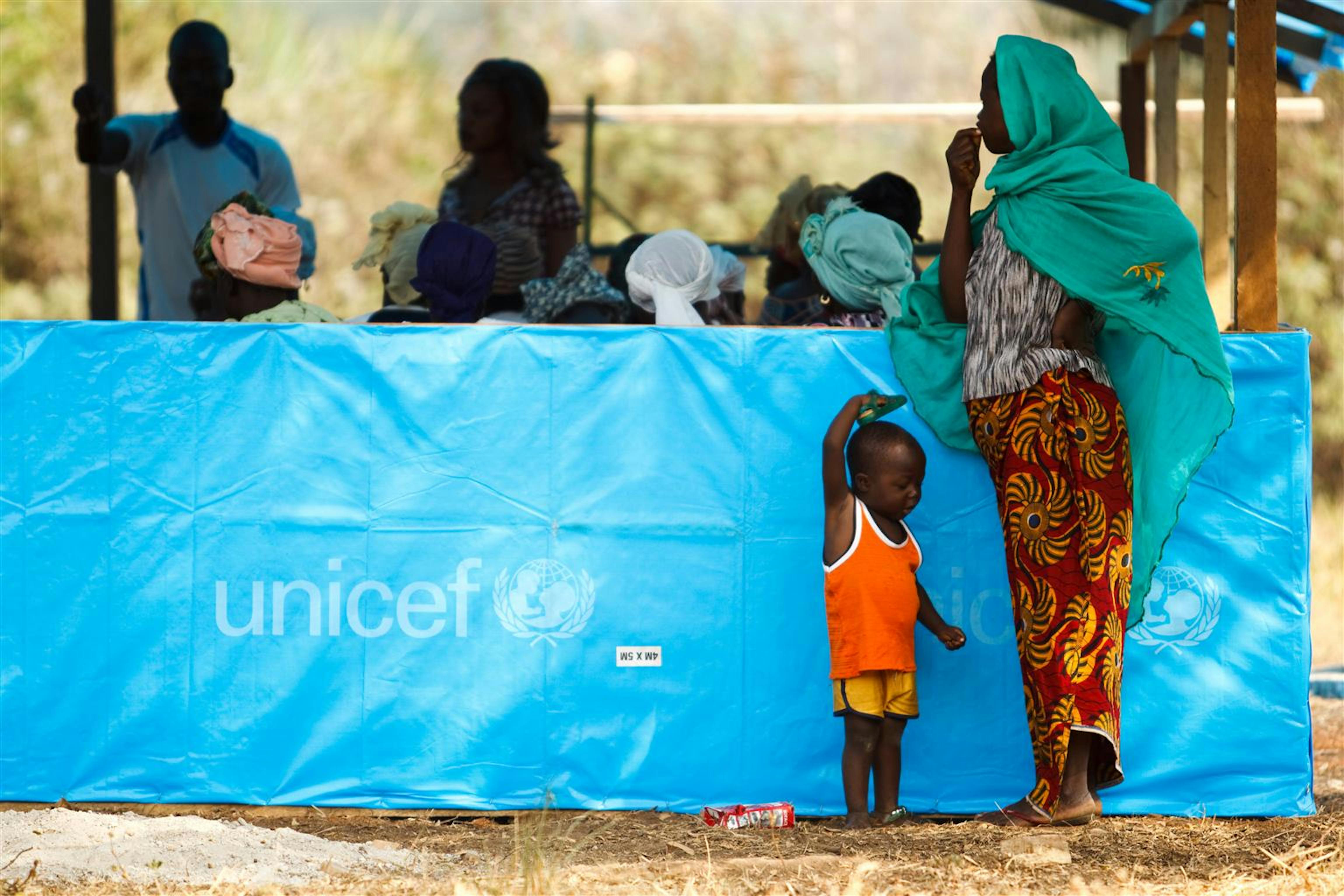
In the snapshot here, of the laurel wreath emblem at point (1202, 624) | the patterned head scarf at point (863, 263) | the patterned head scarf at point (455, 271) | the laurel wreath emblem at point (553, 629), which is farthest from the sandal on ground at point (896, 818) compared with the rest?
the patterned head scarf at point (455, 271)

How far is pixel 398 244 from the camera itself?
6371 millimetres

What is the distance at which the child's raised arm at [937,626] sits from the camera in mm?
4566

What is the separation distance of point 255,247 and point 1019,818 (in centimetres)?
283

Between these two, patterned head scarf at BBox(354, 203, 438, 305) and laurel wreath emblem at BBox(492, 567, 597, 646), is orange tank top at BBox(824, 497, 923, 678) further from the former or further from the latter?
patterned head scarf at BBox(354, 203, 438, 305)

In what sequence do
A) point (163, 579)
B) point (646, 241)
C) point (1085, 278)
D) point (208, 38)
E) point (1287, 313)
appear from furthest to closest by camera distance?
point (1287, 313) < point (208, 38) < point (646, 241) < point (163, 579) < point (1085, 278)

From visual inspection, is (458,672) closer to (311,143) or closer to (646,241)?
(646,241)

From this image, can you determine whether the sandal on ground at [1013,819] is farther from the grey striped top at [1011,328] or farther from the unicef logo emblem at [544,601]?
the unicef logo emblem at [544,601]

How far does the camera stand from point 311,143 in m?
17.4

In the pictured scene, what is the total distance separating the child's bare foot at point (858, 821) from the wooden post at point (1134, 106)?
436 cm

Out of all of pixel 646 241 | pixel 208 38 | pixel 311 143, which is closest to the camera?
pixel 646 241

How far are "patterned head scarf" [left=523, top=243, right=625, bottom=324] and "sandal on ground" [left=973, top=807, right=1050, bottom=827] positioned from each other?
1976 mm

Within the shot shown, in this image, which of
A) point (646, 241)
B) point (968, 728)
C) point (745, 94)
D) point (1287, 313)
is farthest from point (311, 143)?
point (968, 728)

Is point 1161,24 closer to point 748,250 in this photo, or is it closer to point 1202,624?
point 1202,624

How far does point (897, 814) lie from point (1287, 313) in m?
11.7
